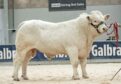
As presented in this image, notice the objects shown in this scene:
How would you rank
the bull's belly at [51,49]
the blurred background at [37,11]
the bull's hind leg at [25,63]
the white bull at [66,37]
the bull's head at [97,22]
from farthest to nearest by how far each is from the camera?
the blurred background at [37,11] → the bull's hind leg at [25,63] → the bull's belly at [51,49] → the white bull at [66,37] → the bull's head at [97,22]

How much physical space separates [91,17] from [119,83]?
8.33 ft

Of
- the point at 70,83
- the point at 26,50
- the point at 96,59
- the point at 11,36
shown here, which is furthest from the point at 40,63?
the point at 11,36

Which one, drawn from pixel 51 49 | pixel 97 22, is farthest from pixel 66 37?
pixel 97 22

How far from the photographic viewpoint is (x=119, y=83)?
14406mm

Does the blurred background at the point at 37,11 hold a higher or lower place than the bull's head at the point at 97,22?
lower

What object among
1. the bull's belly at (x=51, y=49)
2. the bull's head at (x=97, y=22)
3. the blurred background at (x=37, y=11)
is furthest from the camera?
the blurred background at (x=37, y=11)

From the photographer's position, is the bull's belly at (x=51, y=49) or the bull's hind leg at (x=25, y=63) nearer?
the bull's belly at (x=51, y=49)

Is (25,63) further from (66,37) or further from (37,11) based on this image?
(37,11)

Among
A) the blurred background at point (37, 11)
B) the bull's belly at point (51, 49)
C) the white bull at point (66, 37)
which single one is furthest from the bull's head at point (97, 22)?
the blurred background at point (37, 11)

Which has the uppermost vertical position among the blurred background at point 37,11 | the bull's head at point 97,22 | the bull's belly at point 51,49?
the bull's head at point 97,22

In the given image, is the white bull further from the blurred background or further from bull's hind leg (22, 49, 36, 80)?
the blurred background

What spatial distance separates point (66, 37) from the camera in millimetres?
15555

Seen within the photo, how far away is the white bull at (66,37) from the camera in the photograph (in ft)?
50.7

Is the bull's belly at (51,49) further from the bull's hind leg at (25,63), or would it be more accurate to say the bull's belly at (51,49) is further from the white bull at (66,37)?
the bull's hind leg at (25,63)
